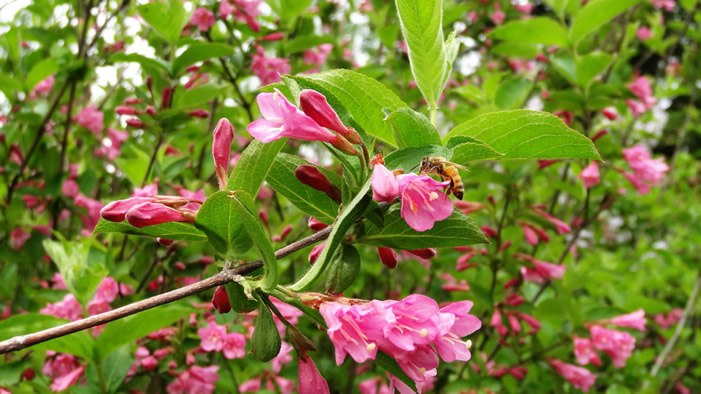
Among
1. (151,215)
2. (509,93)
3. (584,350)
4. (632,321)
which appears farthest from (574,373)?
(151,215)

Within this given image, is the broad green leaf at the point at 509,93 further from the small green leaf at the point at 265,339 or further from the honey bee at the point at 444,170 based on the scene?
the small green leaf at the point at 265,339

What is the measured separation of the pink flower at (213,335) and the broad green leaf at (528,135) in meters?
1.16

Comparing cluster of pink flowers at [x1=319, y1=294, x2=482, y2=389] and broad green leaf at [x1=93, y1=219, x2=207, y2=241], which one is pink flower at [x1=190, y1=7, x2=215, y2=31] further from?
cluster of pink flowers at [x1=319, y1=294, x2=482, y2=389]

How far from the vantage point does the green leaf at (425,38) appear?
854 millimetres

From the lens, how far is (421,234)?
0.82 metres

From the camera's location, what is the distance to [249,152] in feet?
2.63

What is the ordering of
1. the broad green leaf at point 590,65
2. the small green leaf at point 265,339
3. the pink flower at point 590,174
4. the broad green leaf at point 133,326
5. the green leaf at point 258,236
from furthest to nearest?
1. the pink flower at point 590,174
2. the broad green leaf at point 590,65
3. the broad green leaf at point 133,326
4. the small green leaf at point 265,339
5. the green leaf at point 258,236

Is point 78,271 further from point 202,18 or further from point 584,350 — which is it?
point 584,350

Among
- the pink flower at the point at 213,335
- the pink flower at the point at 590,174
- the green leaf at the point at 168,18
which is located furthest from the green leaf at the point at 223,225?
the pink flower at the point at 590,174

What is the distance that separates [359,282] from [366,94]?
1773 millimetres

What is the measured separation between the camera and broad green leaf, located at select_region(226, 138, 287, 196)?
800 mm

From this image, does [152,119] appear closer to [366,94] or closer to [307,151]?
[366,94]

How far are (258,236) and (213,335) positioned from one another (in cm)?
113

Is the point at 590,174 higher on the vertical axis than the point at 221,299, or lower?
lower
